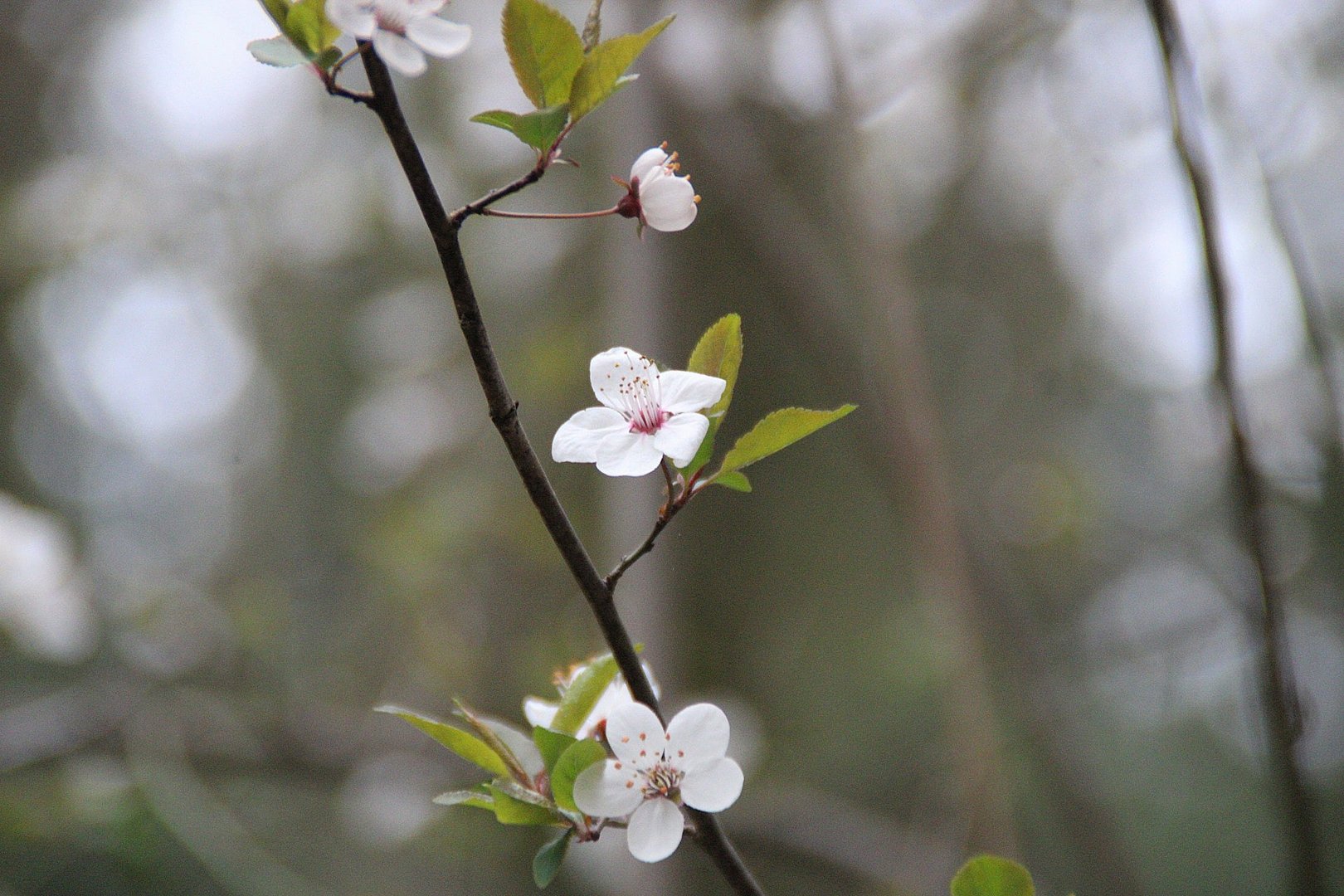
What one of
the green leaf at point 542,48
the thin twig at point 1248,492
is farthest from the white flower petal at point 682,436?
the thin twig at point 1248,492

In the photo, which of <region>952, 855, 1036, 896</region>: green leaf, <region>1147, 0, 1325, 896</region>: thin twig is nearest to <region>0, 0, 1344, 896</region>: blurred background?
<region>1147, 0, 1325, 896</region>: thin twig

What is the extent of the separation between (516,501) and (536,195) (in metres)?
0.65

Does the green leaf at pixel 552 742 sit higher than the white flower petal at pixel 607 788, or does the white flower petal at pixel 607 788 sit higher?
the green leaf at pixel 552 742

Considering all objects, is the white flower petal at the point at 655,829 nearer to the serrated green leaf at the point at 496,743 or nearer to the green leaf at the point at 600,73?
the serrated green leaf at the point at 496,743

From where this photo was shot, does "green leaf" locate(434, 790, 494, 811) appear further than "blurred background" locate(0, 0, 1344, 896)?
No

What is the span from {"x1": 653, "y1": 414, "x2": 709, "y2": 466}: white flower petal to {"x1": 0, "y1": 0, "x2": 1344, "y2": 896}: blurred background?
1.33ft

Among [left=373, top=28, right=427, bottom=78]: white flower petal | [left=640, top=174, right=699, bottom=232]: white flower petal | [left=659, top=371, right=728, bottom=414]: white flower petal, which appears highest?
[left=373, top=28, right=427, bottom=78]: white flower petal

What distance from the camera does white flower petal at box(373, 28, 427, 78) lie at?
0.26m

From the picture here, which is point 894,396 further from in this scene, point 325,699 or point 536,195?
point 325,699

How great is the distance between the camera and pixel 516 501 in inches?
57.0

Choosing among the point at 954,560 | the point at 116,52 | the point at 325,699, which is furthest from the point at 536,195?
the point at 954,560

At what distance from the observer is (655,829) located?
288 millimetres

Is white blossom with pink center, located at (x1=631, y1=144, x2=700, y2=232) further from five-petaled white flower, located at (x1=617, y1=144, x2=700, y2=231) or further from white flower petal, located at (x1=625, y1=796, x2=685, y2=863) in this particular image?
white flower petal, located at (x1=625, y1=796, x2=685, y2=863)

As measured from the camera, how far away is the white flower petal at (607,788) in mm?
282
